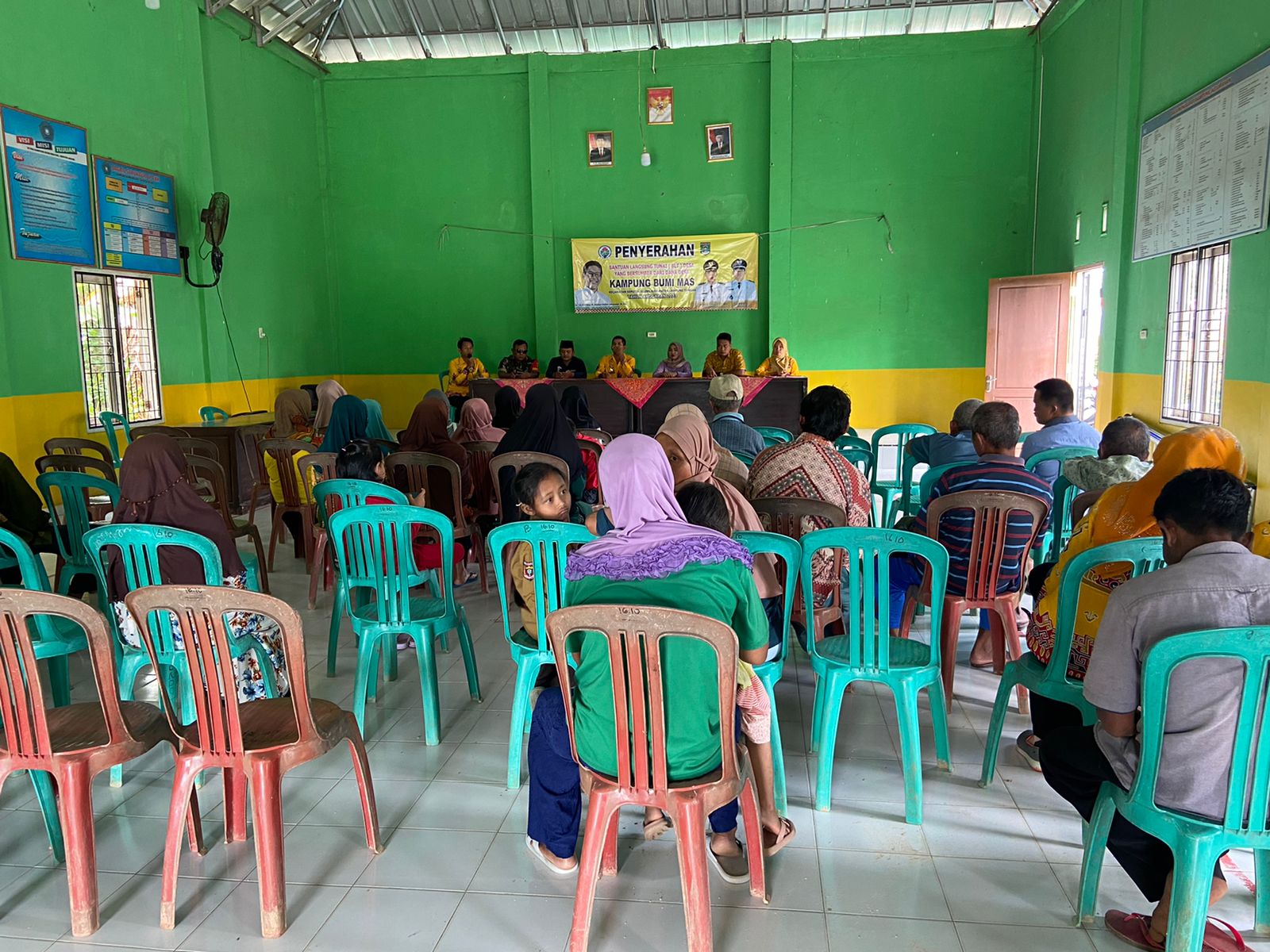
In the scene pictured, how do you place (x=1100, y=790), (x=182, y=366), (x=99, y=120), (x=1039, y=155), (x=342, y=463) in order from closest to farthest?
(x=1100, y=790), (x=342, y=463), (x=99, y=120), (x=182, y=366), (x=1039, y=155)

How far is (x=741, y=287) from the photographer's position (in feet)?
33.4

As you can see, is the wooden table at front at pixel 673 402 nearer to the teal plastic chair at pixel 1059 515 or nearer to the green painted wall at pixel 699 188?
the green painted wall at pixel 699 188

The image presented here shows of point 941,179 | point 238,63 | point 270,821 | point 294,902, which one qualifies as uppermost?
point 238,63

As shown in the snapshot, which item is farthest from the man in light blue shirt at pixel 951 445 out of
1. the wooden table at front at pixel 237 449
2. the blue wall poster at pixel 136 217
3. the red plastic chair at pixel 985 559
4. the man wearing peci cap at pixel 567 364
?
the blue wall poster at pixel 136 217

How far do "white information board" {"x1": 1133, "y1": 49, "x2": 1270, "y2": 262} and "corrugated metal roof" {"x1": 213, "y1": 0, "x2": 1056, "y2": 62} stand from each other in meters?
3.77

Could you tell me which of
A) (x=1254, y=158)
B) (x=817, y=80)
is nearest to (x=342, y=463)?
(x=1254, y=158)

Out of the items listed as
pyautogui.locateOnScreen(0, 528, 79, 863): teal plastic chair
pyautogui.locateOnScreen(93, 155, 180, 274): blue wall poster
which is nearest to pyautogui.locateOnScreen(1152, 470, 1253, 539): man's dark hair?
pyautogui.locateOnScreen(0, 528, 79, 863): teal plastic chair

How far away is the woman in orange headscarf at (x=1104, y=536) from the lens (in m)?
2.09

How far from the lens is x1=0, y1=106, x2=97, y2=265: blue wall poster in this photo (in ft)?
20.3

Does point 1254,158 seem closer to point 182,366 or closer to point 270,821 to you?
point 270,821

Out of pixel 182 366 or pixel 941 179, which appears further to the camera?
pixel 941 179

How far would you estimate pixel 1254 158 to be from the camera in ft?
16.3

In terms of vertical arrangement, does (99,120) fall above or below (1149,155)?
above

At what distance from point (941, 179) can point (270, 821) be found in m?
9.84
